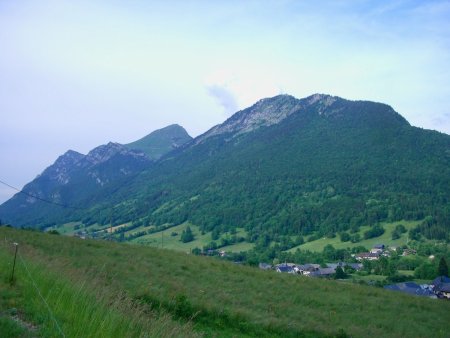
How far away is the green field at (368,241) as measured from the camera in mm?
98188

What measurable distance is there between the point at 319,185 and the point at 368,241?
50.8 metres

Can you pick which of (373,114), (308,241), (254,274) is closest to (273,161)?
(373,114)

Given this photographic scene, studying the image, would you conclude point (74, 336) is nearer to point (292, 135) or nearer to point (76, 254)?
point (76, 254)

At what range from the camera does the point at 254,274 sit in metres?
19.9

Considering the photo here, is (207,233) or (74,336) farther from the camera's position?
(207,233)

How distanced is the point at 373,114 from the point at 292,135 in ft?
128

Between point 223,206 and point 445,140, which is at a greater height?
point 445,140

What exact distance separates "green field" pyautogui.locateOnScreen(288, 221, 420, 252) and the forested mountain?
3791 mm

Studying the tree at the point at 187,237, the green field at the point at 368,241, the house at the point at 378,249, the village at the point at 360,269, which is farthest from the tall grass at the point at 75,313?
the tree at the point at 187,237

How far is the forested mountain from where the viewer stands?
12394cm

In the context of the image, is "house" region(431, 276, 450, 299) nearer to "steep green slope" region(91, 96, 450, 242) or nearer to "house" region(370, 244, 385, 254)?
"house" region(370, 244, 385, 254)

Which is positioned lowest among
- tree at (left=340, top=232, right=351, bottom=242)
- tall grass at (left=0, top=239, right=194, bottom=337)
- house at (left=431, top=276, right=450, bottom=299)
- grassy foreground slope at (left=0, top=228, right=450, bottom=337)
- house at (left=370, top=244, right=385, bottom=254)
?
house at (left=370, top=244, right=385, bottom=254)

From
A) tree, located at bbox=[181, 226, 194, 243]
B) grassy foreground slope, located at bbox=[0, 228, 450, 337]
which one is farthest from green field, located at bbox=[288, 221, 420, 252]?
grassy foreground slope, located at bbox=[0, 228, 450, 337]

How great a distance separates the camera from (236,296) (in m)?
14.6
